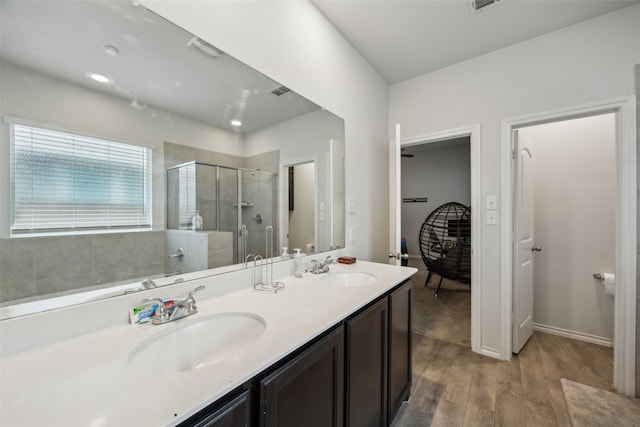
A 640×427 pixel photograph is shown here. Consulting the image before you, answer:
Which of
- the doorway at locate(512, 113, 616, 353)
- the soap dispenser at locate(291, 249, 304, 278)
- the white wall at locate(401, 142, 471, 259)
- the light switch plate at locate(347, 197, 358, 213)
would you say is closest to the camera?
the soap dispenser at locate(291, 249, 304, 278)

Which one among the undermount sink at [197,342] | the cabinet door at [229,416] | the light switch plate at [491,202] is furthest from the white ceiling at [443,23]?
the cabinet door at [229,416]

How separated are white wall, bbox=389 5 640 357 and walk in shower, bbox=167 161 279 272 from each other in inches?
75.2

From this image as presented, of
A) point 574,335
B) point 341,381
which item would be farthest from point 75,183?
point 574,335

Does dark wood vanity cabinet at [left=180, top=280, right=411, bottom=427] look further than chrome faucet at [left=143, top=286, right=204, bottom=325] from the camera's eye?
No

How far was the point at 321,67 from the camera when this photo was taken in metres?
1.85

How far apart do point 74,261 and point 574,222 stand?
150 inches

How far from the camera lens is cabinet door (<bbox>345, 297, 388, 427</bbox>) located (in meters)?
1.07

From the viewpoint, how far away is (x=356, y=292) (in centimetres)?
125

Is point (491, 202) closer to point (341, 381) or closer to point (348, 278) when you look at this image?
point (348, 278)

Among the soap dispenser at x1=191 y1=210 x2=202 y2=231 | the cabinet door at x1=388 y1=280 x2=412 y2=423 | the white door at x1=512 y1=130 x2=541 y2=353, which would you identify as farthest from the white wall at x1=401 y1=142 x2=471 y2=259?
the soap dispenser at x1=191 y1=210 x2=202 y2=231

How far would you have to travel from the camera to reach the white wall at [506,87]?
1788 mm

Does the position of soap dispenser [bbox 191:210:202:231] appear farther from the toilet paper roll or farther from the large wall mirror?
the toilet paper roll

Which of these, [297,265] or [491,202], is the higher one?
[491,202]

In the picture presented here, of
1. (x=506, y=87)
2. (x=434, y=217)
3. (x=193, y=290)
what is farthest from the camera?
(x=434, y=217)
